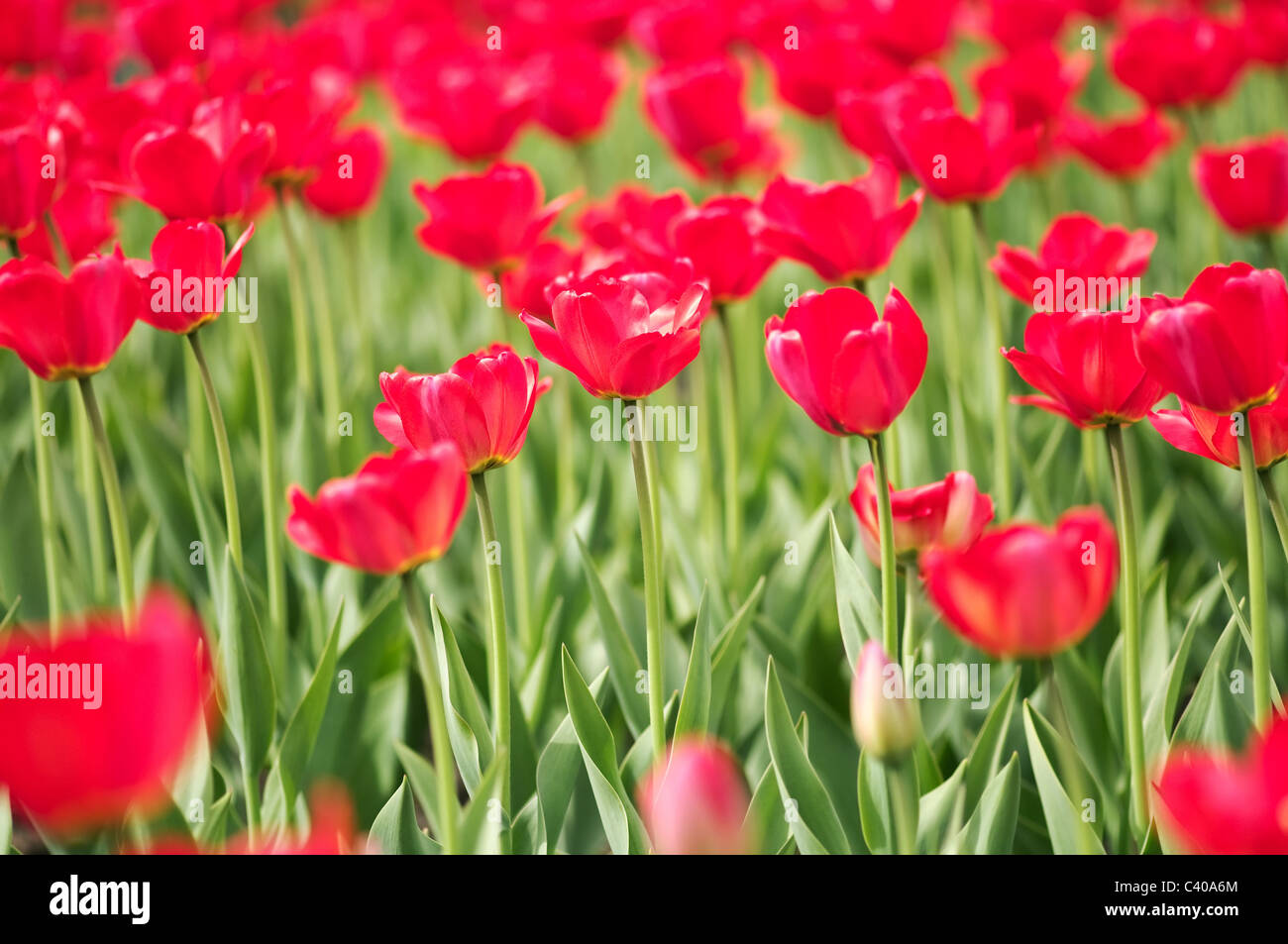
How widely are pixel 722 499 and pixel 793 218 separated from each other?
0.68 m

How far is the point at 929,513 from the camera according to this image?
1.15 m

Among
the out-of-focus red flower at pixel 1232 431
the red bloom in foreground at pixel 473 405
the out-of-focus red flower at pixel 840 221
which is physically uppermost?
the out-of-focus red flower at pixel 840 221

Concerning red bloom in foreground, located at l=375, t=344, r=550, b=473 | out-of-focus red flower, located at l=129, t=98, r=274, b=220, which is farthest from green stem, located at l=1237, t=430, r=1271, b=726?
out-of-focus red flower, located at l=129, t=98, r=274, b=220

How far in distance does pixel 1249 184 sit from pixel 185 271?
1451 mm

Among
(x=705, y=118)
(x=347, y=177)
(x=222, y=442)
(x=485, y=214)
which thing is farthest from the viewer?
(x=347, y=177)

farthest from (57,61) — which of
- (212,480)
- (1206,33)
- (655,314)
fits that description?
(1206,33)

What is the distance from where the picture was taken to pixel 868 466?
117 cm

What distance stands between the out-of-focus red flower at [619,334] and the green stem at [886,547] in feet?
0.63

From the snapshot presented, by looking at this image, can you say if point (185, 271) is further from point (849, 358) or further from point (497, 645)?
point (849, 358)

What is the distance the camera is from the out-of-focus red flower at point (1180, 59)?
2158mm

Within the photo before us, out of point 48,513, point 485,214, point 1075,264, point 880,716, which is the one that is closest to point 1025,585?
→ point 880,716

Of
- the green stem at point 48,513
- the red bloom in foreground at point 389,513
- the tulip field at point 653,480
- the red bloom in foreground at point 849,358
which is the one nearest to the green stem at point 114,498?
the tulip field at point 653,480

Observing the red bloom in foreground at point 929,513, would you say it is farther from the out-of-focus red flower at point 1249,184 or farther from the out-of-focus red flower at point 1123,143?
the out-of-focus red flower at point 1123,143

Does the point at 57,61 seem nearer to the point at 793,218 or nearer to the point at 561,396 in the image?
the point at 561,396
